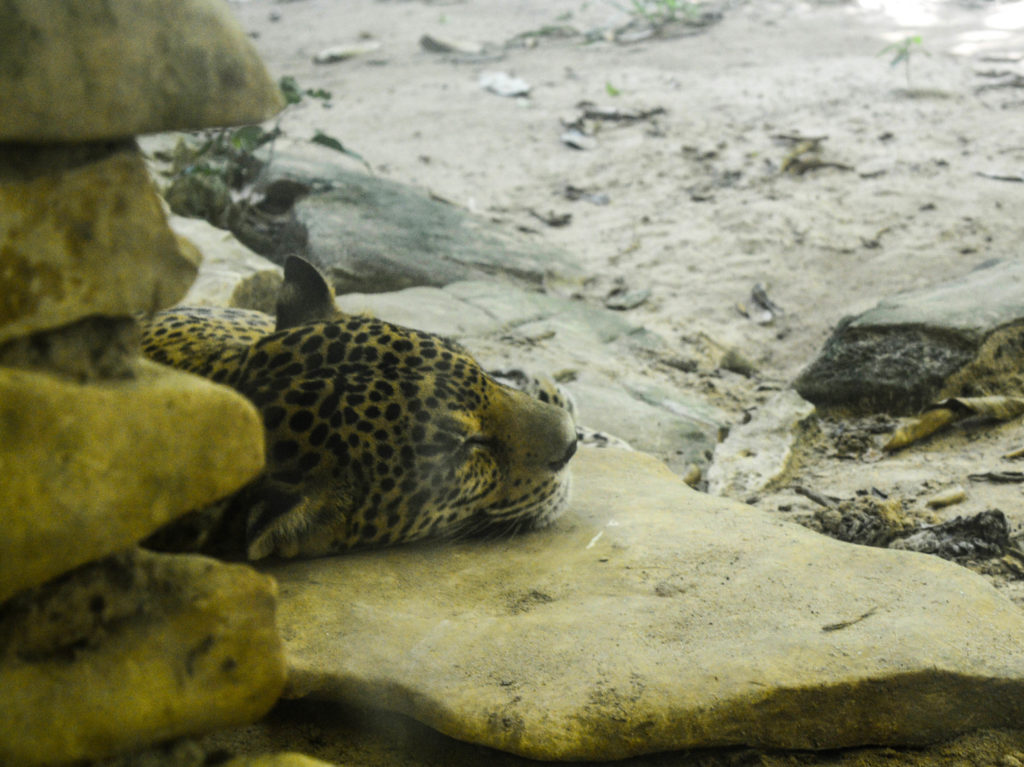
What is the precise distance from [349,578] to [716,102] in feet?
30.8

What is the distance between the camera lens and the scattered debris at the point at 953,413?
453 centimetres

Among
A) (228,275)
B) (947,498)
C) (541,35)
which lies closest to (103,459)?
(947,498)

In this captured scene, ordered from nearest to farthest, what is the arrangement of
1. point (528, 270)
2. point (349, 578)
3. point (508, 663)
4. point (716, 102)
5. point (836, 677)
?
point (836, 677)
point (508, 663)
point (349, 578)
point (528, 270)
point (716, 102)

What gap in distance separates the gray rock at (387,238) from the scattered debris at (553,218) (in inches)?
19.6

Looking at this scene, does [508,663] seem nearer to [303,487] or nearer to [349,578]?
[349,578]

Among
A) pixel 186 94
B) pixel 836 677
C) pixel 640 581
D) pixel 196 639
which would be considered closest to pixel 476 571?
pixel 640 581

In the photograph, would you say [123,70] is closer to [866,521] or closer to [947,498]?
[866,521]

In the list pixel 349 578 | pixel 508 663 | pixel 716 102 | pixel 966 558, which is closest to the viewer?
pixel 508 663

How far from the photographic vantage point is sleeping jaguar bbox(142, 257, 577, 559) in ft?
9.16

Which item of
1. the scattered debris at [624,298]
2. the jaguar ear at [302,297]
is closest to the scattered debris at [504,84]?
the scattered debris at [624,298]

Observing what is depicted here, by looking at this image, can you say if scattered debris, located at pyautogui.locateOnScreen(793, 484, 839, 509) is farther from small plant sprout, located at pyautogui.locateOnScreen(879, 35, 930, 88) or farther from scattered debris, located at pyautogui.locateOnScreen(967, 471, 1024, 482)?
small plant sprout, located at pyautogui.locateOnScreen(879, 35, 930, 88)

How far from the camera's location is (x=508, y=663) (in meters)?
2.31

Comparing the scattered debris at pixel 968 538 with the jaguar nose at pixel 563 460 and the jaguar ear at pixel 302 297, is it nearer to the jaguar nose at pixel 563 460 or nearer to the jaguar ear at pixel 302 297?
the jaguar nose at pixel 563 460

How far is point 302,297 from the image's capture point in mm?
3482
